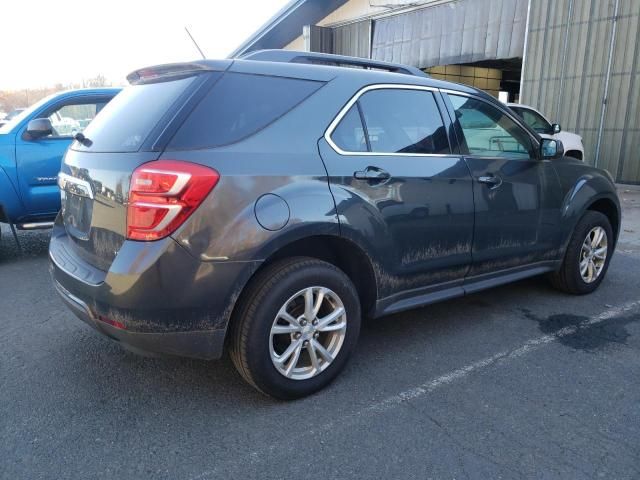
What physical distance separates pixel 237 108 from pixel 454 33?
42.3ft

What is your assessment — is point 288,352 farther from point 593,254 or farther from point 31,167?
point 31,167

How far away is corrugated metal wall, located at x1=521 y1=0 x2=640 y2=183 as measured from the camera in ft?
35.4

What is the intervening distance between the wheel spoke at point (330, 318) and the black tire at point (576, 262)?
2.46 m

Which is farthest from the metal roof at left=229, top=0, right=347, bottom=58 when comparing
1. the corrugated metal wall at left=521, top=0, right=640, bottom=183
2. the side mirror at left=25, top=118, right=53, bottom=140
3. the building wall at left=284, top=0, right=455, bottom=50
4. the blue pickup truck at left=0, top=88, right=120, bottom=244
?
the side mirror at left=25, top=118, right=53, bottom=140

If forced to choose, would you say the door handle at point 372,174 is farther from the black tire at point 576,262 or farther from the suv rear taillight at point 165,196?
the black tire at point 576,262

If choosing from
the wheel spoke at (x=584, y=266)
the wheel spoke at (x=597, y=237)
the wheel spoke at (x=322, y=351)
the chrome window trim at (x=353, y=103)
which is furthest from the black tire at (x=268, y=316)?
the wheel spoke at (x=597, y=237)

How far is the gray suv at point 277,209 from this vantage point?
2418 mm

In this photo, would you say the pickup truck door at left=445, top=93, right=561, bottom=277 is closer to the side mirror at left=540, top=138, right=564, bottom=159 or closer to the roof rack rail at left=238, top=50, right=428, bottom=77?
the side mirror at left=540, top=138, right=564, bottom=159

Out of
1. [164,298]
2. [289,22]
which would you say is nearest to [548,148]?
[164,298]

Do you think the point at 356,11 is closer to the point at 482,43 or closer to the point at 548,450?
the point at 482,43

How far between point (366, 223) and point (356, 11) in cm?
1546

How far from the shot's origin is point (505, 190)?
12.2ft

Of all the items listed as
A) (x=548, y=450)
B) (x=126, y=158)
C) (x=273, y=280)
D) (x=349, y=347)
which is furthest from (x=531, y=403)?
(x=126, y=158)

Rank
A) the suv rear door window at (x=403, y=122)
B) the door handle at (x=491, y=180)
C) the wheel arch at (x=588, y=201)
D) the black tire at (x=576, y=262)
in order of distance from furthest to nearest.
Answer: the black tire at (x=576, y=262) < the wheel arch at (x=588, y=201) < the door handle at (x=491, y=180) < the suv rear door window at (x=403, y=122)
